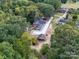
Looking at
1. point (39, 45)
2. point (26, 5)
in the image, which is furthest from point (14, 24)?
point (26, 5)

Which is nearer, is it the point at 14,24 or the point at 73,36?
the point at 73,36

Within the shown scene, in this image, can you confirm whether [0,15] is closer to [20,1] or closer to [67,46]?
[20,1]

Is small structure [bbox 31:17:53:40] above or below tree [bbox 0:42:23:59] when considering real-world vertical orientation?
below

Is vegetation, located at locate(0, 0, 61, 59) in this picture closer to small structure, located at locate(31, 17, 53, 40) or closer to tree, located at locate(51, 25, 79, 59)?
small structure, located at locate(31, 17, 53, 40)

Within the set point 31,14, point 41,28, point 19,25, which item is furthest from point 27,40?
point 31,14

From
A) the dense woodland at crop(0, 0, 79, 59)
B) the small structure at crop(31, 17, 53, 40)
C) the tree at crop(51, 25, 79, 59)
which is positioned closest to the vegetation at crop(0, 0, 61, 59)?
the dense woodland at crop(0, 0, 79, 59)

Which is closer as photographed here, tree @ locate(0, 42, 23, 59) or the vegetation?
tree @ locate(0, 42, 23, 59)

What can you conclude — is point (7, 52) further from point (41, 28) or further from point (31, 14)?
point (31, 14)

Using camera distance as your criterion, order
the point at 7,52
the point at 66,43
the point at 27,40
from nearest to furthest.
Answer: the point at 7,52 < the point at 66,43 < the point at 27,40

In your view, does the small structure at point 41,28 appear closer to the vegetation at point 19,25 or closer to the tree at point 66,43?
the vegetation at point 19,25

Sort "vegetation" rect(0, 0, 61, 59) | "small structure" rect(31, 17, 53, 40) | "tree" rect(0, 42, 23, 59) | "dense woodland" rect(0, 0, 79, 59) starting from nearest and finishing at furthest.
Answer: "tree" rect(0, 42, 23, 59)
"dense woodland" rect(0, 0, 79, 59)
"vegetation" rect(0, 0, 61, 59)
"small structure" rect(31, 17, 53, 40)

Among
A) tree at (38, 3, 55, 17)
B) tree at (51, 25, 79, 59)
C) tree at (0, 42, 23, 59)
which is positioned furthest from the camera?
tree at (38, 3, 55, 17)
